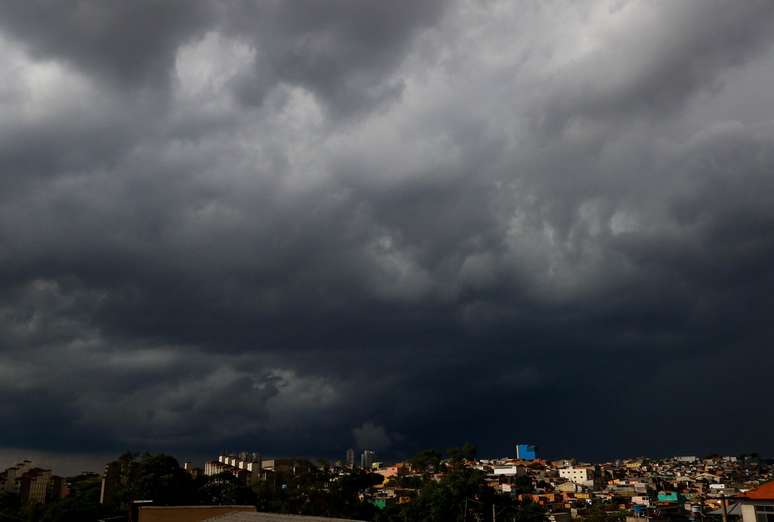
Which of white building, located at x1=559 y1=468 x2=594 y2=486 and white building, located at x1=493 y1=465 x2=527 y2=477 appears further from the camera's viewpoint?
white building, located at x1=559 y1=468 x2=594 y2=486

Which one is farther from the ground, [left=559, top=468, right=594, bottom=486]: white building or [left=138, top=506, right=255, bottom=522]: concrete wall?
[left=138, top=506, right=255, bottom=522]: concrete wall

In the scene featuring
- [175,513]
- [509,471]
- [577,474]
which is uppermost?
[175,513]

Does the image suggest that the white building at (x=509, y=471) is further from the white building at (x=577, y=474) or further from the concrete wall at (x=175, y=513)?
the concrete wall at (x=175, y=513)

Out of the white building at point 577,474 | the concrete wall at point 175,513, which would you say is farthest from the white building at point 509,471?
the concrete wall at point 175,513

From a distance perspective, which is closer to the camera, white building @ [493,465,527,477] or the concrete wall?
the concrete wall

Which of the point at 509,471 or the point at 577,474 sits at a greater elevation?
the point at 509,471

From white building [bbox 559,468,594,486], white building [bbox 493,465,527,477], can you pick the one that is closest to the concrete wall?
white building [bbox 493,465,527,477]

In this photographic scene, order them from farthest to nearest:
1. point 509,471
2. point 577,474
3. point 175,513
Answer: point 577,474, point 509,471, point 175,513

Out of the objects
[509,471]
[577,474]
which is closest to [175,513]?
[509,471]

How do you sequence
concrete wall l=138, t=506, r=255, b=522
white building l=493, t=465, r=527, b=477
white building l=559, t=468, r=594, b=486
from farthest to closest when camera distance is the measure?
white building l=559, t=468, r=594, b=486 → white building l=493, t=465, r=527, b=477 → concrete wall l=138, t=506, r=255, b=522

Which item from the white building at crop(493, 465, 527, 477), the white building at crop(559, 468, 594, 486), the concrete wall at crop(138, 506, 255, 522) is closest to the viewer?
the concrete wall at crop(138, 506, 255, 522)

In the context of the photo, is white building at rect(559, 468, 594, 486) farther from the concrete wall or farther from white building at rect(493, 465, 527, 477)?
the concrete wall

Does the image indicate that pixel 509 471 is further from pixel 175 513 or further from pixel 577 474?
pixel 175 513

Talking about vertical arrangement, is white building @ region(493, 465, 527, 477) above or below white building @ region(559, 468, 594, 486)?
above
